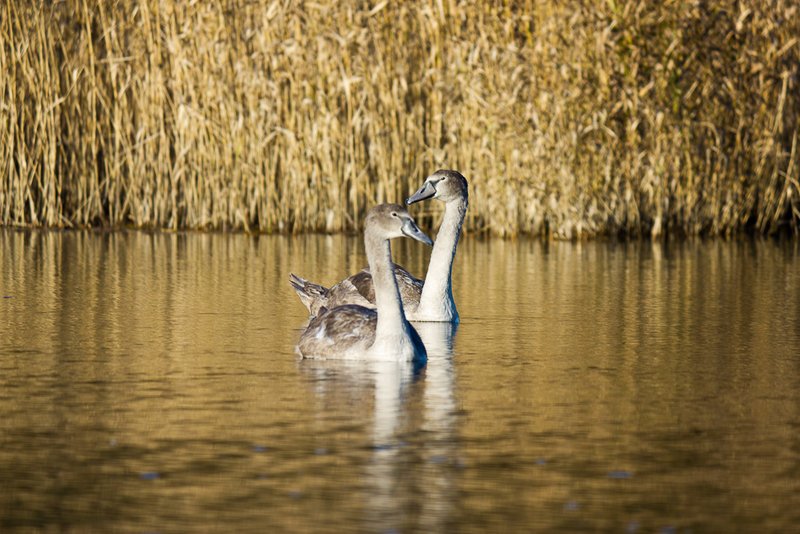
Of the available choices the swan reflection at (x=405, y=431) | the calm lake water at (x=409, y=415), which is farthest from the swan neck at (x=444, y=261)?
the swan reflection at (x=405, y=431)

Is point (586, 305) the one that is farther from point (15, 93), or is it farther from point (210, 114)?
point (15, 93)

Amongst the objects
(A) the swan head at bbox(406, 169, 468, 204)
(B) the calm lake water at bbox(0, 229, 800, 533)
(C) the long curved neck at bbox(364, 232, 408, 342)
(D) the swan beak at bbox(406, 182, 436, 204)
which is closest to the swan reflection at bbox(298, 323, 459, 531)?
(B) the calm lake water at bbox(0, 229, 800, 533)

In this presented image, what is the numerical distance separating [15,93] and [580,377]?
509 inches

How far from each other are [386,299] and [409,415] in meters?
1.65

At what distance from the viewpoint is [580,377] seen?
7676mm

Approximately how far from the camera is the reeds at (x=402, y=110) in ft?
57.7

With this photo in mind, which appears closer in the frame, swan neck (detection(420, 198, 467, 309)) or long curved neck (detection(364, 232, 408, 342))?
long curved neck (detection(364, 232, 408, 342))

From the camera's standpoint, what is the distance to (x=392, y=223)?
8.43 meters

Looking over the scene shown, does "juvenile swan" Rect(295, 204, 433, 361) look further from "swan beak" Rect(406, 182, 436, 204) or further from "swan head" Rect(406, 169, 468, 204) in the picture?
"swan head" Rect(406, 169, 468, 204)

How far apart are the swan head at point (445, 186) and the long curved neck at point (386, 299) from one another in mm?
2915

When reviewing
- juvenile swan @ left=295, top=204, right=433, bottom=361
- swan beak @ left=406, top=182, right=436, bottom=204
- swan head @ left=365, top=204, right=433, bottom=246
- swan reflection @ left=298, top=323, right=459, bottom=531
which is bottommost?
swan reflection @ left=298, top=323, right=459, bottom=531

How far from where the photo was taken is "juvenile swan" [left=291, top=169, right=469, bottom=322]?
1030 cm

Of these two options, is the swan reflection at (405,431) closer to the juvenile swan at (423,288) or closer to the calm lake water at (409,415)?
the calm lake water at (409,415)

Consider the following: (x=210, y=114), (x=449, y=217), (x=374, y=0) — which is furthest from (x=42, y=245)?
(x=449, y=217)
